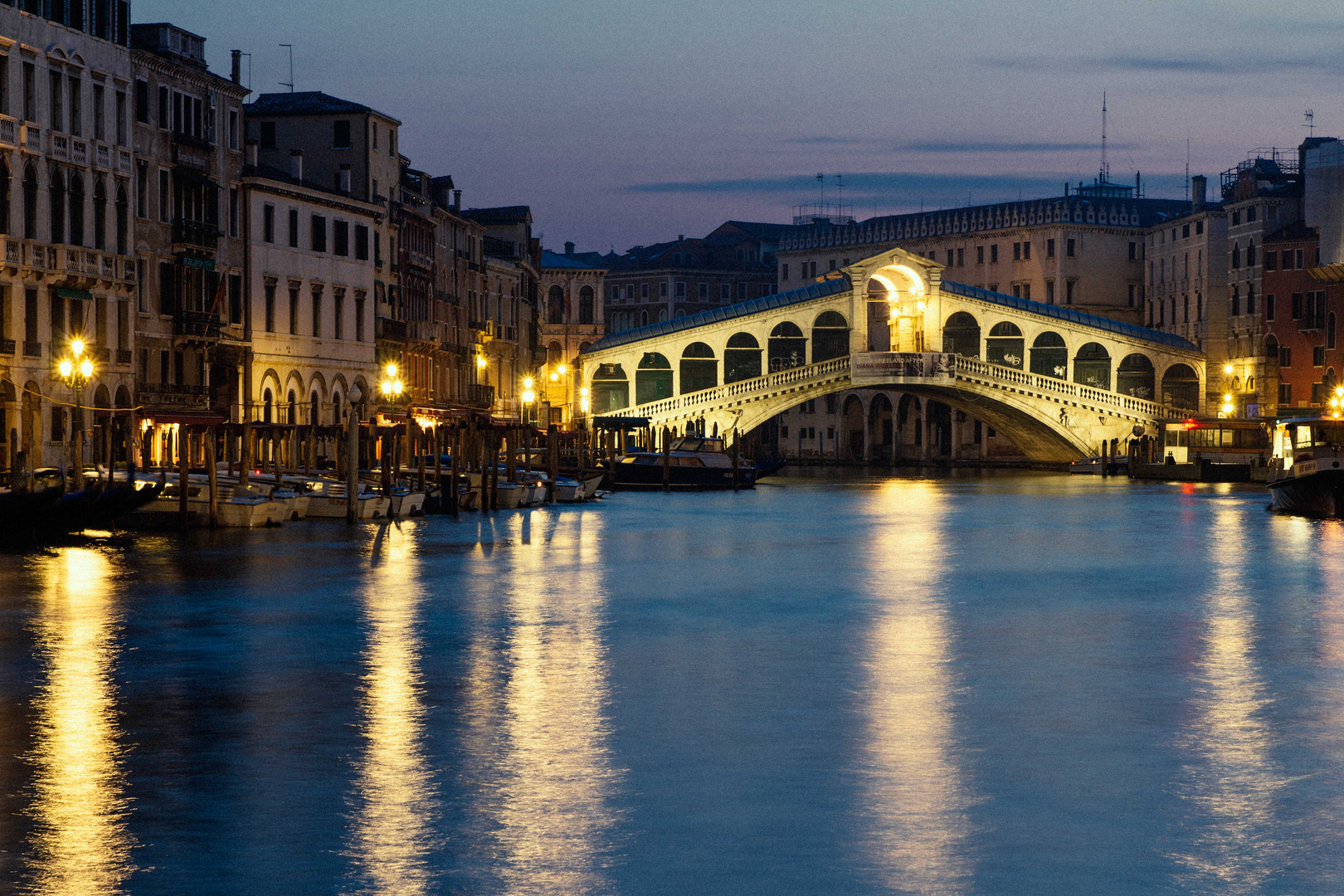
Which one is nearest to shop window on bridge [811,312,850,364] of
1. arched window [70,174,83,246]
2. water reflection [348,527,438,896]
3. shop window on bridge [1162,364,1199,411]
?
shop window on bridge [1162,364,1199,411]

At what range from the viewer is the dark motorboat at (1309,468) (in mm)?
41562

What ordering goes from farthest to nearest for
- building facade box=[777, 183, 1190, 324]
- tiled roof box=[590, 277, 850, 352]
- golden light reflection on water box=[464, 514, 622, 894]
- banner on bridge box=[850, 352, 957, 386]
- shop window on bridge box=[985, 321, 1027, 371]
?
building facade box=[777, 183, 1190, 324]
shop window on bridge box=[985, 321, 1027, 371]
tiled roof box=[590, 277, 850, 352]
banner on bridge box=[850, 352, 957, 386]
golden light reflection on water box=[464, 514, 622, 894]

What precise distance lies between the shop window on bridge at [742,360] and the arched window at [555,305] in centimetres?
1210

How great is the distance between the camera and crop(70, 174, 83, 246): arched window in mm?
39219

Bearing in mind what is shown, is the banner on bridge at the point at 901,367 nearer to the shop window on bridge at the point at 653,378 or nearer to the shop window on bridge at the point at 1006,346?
the shop window on bridge at the point at 1006,346

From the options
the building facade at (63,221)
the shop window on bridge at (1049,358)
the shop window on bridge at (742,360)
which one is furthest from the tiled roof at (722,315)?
the building facade at (63,221)

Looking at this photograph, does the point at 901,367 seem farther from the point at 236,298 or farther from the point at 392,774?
the point at 392,774

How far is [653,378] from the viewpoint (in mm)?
88812

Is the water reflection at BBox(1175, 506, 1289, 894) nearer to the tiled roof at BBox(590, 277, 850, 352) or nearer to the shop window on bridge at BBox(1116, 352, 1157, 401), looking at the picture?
the tiled roof at BBox(590, 277, 850, 352)

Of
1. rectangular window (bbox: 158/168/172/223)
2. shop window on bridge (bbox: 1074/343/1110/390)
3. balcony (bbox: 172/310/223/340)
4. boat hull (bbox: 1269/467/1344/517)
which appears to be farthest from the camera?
shop window on bridge (bbox: 1074/343/1110/390)

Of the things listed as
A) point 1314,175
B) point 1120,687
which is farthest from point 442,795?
point 1314,175

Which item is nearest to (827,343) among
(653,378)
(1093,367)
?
(653,378)

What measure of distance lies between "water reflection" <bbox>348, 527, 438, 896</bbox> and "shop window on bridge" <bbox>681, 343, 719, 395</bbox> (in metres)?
70.6

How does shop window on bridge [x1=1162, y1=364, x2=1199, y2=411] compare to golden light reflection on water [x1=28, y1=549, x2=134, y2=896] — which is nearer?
golden light reflection on water [x1=28, y1=549, x2=134, y2=896]
